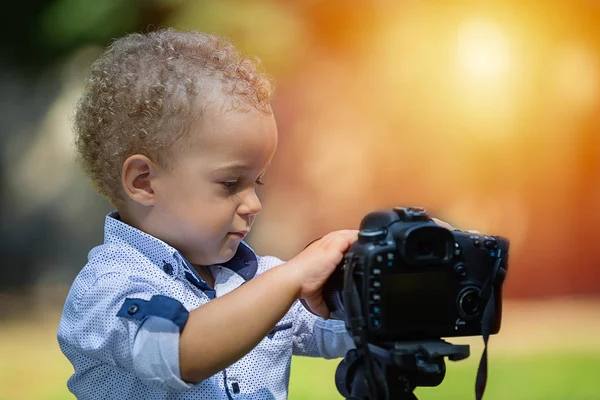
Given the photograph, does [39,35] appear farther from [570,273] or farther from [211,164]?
[570,273]

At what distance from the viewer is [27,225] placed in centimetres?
227

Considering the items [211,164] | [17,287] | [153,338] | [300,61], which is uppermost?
[300,61]

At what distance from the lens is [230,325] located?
82 centimetres

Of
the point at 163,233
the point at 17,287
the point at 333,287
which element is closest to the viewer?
the point at 333,287

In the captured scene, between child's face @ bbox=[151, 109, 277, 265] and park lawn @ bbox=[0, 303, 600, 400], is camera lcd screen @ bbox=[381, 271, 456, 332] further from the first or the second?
park lawn @ bbox=[0, 303, 600, 400]

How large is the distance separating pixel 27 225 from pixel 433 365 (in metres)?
1.75

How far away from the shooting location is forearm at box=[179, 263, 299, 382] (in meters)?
0.82

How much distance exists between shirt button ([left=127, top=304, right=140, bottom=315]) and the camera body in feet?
0.73

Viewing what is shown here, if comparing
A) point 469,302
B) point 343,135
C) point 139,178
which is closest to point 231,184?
point 139,178

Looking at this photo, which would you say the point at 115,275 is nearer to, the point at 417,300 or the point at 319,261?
the point at 319,261

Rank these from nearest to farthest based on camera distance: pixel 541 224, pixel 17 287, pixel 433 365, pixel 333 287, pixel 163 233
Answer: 1. pixel 433 365
2. pixel 333 287
3. pixel 163 233
4. pixel 17 287
5. pixel 541 224

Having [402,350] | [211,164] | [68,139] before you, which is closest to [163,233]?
[211,164]

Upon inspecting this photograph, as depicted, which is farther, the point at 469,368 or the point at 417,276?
the point at 469,368

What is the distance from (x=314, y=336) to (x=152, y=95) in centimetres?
41
